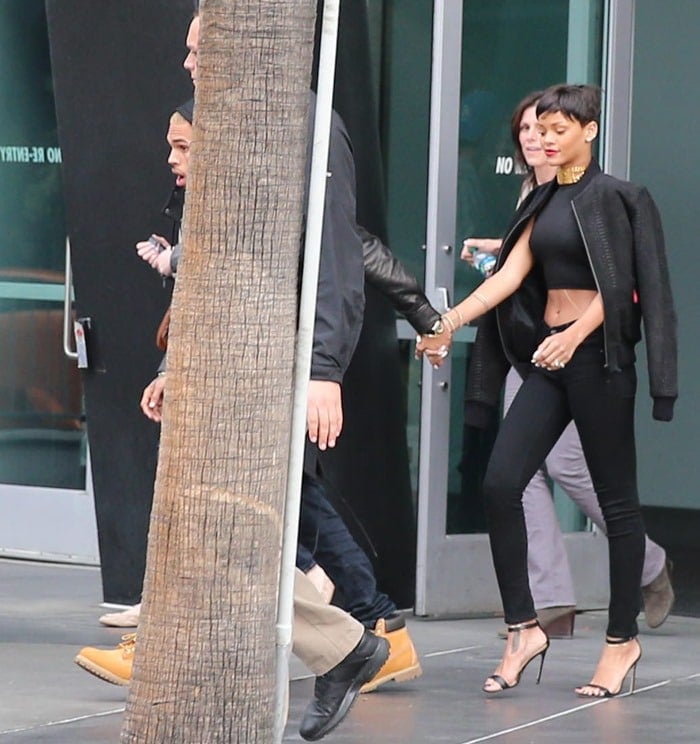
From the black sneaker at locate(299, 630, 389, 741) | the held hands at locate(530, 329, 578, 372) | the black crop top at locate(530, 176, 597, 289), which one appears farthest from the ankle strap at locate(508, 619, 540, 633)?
the black crop top at locate(530, 176, 597, 289)

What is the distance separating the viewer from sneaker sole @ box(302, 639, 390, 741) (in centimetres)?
503

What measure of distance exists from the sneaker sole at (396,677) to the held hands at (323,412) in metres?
1.35

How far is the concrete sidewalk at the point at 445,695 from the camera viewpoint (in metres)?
5.26

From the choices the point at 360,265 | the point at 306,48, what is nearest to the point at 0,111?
the point at 360,265

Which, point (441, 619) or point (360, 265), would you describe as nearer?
point (360, 265)

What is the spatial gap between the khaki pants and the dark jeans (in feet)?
1.20

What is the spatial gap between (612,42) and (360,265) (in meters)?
3.49

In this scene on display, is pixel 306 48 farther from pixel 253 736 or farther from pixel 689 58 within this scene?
pixel 689 58

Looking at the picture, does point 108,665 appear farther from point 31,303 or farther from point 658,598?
point 31,303

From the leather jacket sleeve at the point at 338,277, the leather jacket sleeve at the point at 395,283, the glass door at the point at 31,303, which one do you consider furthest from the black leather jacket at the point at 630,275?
the glass door at the point at 31,303

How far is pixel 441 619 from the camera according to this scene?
7438mm

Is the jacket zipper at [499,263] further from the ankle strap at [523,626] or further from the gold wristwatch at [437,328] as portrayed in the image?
the ankle strap at [523,626]

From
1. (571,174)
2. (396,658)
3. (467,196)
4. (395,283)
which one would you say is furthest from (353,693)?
(467,196)

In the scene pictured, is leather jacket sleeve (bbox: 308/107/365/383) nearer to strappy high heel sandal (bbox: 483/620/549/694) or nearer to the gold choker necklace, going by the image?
the gold choker necklace
